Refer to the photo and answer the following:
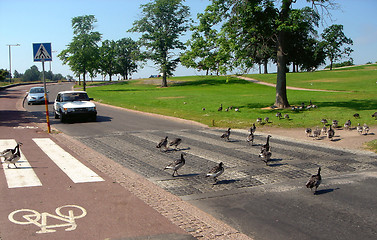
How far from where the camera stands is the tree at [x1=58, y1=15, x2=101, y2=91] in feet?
195

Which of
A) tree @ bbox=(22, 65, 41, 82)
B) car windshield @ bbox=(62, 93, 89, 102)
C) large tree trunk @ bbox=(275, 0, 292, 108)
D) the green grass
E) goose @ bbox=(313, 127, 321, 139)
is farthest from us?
tree @ bbox=(22, 65, 41, 82)

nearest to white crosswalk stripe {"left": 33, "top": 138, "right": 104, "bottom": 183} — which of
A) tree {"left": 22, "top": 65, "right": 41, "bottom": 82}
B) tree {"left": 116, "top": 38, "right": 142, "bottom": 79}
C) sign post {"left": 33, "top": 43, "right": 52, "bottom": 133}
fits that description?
sign post {"left": 33, "top": 43, "right": 52, "bottom": 133}

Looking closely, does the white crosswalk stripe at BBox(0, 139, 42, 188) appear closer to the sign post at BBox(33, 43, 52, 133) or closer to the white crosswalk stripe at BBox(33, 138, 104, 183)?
the white crosswalk stripe at BBox(33, 138, 104, 183)

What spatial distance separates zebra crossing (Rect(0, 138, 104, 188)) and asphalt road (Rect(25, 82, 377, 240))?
1.38 metres

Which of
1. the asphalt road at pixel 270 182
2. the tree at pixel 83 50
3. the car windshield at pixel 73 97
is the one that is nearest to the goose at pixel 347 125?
the asphalt road at pixel 270 182

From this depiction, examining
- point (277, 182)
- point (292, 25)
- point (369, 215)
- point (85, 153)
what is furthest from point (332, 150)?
point (292, 25)

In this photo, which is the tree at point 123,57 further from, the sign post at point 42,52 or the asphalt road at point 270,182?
the asphalt road at point 270,182

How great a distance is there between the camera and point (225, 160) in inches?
457

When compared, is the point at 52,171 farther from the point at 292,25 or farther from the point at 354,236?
the point at 292,25

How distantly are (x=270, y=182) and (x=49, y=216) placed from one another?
5.54 meters

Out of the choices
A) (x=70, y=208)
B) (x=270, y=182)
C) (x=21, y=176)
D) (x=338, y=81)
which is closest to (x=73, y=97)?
(x=21, y=176)

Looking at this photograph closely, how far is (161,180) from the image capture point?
372 inches

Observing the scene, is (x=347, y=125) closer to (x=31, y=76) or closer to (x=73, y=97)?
(x=73, y=97)

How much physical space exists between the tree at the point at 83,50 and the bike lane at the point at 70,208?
5192cm
